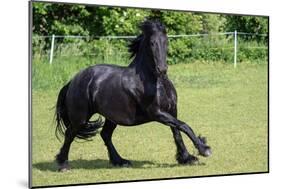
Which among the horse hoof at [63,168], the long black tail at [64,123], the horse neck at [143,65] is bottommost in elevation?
the horse hoof at [63,168]

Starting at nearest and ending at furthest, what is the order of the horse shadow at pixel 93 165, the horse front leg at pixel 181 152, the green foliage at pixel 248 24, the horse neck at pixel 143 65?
the horse shadow at pixel 93 165
the horse neck at pixel 143 65
the horse front leg at pixel 181 152
the green foliage at pixel 248 24

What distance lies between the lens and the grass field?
4902 mm

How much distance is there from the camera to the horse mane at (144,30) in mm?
4973

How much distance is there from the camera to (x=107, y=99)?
5.03 meters

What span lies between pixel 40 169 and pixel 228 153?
1.78 meters

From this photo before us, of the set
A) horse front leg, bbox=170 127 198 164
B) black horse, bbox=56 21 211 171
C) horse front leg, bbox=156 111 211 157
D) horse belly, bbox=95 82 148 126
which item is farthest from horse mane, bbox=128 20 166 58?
horse front leg, bbox=170 127 198 164

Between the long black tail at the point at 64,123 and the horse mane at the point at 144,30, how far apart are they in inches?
24.4

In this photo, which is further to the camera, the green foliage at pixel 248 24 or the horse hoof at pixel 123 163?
the green foliage at pixel 248 24

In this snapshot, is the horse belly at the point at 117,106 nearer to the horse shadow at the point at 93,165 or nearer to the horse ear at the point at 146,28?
the horse shadow at the point at 93,165

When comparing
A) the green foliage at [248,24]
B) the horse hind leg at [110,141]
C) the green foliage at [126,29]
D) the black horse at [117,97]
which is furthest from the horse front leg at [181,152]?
the green foliage at [248,24]

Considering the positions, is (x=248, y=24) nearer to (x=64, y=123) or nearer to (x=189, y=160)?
(x=189, y=160)

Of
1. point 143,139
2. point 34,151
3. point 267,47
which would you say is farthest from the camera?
point 267,47

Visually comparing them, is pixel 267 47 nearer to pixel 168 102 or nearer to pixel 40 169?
pixel 168 102
